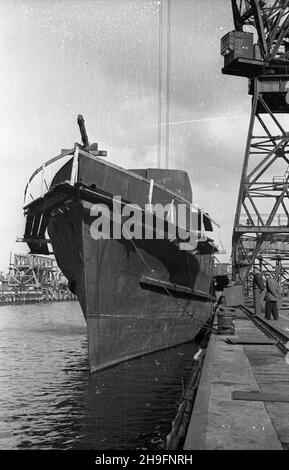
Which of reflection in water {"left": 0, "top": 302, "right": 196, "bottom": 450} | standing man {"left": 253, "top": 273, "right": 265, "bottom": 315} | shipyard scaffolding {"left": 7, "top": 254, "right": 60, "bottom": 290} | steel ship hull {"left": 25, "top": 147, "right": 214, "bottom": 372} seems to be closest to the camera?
reflection in water {"left": 0, "top": 302, "right": 196, "bottom": 450}

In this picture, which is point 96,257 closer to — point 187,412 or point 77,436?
point 77,436

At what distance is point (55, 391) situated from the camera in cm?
922

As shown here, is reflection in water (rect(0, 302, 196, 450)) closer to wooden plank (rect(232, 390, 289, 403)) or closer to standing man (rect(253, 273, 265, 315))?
wooden plank (rect(232, 390, 289, 403))

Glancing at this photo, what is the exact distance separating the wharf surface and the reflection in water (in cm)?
126

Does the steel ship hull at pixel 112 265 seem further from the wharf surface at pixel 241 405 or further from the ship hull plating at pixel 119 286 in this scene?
the wharf surface at pixel 241 405

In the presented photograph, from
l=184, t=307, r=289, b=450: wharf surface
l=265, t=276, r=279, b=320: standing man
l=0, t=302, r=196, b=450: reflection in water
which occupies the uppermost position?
l=265, t=276, r=279, b=320: standing man

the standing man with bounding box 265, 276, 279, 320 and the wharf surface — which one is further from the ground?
the standing man with bounding box 265, 276, 279, 320

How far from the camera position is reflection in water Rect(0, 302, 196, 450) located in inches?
241

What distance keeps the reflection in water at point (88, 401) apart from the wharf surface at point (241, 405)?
1262 millimetres

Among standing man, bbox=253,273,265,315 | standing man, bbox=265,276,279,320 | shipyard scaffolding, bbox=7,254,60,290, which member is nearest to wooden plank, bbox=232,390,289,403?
standing man, bbox=265,276,279,320

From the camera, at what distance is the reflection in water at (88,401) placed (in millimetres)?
6117

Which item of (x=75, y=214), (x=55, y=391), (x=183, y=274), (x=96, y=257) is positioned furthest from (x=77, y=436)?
(x=183, y=274)
